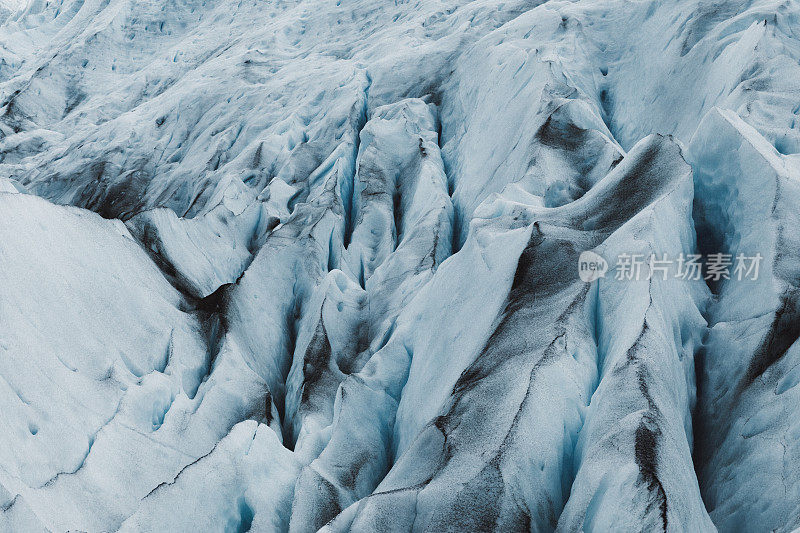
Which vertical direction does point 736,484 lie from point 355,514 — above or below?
below

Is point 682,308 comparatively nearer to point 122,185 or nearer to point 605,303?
point 605,303

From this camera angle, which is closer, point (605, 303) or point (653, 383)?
point (653, 383)

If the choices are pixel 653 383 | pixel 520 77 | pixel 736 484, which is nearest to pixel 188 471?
pixel 653 383

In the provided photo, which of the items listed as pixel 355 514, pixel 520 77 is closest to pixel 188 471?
pixel 355 514

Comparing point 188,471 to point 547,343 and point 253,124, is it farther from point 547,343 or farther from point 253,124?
point 253,124

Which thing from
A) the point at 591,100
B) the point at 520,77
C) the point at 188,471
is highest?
the point at 188,471

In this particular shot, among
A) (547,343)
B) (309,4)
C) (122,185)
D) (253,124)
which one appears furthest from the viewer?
(309,4)

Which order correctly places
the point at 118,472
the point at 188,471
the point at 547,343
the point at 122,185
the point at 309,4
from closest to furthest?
the point at 547,343 → the point at 188,471 → the point at 118,472 → the point at 122,185 → the point at 309,4
